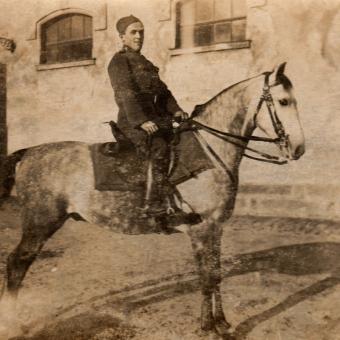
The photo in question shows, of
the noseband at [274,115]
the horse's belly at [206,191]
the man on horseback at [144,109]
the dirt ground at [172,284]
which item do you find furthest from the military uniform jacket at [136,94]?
the dirt ground at [172,284]

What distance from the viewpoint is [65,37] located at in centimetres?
468

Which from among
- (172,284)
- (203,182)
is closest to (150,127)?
(203,182)

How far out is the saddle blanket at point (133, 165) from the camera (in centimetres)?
318

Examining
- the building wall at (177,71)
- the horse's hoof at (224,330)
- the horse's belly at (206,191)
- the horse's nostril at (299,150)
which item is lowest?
the horse's hoof at (224,330)

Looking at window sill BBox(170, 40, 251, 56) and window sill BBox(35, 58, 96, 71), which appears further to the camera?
window sill BBox(35, 58, 96, 71)

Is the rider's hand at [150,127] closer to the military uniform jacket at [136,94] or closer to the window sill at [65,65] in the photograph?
the military uniform jacket at [136,94]

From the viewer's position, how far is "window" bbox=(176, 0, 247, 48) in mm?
4105

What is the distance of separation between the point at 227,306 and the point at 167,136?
5.10ft

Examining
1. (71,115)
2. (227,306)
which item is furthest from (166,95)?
(227,306)

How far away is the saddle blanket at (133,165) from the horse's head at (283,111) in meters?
0.60

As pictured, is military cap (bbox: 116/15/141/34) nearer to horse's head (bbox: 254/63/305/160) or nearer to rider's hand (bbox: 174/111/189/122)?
rider's hand (bbox: 174/111/189/122)

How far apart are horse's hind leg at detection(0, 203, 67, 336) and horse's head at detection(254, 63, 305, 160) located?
2049 mm

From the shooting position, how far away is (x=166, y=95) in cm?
357

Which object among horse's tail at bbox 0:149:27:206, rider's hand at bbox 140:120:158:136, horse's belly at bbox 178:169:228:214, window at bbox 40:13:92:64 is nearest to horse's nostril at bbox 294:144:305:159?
horse's belly at bbox 178:169:228:214
